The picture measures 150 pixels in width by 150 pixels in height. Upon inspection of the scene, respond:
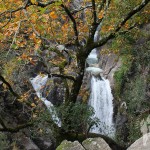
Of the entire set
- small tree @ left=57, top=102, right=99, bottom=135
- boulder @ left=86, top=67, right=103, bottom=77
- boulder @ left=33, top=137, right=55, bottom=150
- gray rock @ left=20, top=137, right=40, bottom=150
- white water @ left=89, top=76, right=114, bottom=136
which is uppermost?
boulder @ left=86, top=67, right=103, bottom=77

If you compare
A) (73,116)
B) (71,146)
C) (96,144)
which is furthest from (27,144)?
(96,144)

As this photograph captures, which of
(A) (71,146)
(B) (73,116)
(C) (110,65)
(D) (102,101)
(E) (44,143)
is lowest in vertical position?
(E) (44,143)

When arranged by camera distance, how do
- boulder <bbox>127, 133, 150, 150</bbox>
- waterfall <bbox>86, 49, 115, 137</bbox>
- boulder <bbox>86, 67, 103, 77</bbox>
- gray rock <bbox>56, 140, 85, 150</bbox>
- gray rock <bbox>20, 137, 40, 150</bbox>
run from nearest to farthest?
1. boulder <bbox>127, 133, 150, 150</bbox>
2. gray rock <bbox>56, 140, 85, 150</bbox>
3. gray rock <bbox>20, 137, 40, 150</bbox>
4. waterfall <bbox>86, 49, 115, 137</bbox>
5. boulder <bbox>86, 67, 103, 77</bbox>

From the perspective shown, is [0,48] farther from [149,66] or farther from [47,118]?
[149,66]

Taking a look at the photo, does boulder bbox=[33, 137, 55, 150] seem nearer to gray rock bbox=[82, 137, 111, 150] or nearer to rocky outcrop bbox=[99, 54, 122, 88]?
rocky outcrop bbox=[99, 54, 122, 88]

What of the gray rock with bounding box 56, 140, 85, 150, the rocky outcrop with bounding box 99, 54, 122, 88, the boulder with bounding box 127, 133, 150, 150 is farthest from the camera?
the rocky outcrop with bounding box 99, 54, 122, 88

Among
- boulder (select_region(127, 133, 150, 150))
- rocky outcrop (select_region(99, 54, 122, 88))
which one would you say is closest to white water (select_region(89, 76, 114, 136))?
rocky outcrop (select_region(99, 54, 122, 88))

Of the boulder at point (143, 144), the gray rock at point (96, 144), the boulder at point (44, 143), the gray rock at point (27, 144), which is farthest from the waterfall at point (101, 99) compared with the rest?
the boulder at point (143, 144)

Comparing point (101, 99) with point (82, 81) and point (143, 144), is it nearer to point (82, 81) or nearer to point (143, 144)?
point (82, 81)

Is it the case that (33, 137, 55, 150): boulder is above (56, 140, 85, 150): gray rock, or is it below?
below

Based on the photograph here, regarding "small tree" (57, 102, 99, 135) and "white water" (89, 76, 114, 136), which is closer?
"small tree" (57, 102, 99, 135)

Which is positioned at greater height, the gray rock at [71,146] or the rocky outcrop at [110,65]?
the rocky outcrop at [110,65]

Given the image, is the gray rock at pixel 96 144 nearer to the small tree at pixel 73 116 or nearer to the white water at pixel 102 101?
the small tree at pixel 73 116

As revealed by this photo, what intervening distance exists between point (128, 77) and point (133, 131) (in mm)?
5812
